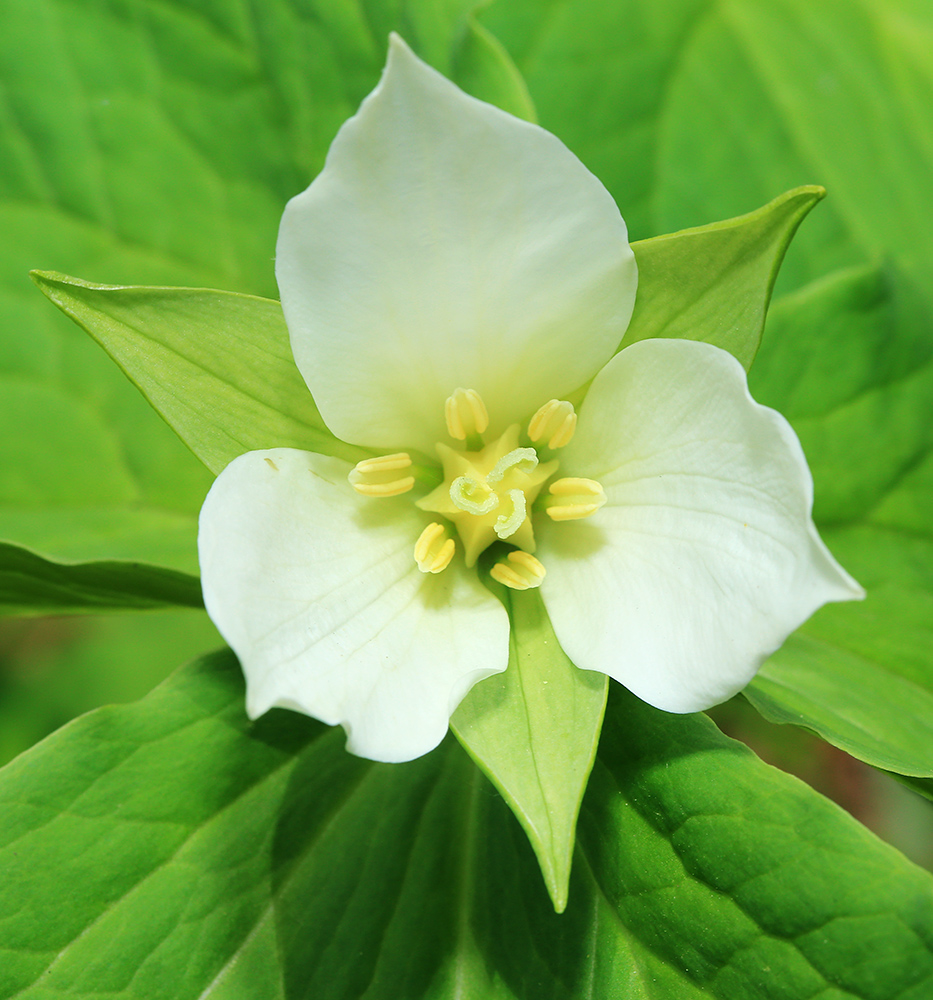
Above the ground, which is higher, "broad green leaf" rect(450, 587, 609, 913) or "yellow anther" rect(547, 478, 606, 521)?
"yellow anther" rect(547, 478, 606, 521)

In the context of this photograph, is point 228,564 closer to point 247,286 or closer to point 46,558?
point 46,558

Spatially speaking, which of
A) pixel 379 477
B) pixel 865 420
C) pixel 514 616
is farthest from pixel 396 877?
pixel 865 420

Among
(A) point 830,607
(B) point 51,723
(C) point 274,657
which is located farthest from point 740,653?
(B) point 51,723

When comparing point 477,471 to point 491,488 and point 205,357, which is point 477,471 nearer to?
point 491,488

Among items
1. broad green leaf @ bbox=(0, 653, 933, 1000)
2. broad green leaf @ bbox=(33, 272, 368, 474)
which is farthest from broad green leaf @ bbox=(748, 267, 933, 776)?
broad green leaf @ bbox=(33, 272, 368, 474)

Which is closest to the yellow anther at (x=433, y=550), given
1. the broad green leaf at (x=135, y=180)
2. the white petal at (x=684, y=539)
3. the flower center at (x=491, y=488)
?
the flower center at (x=491, y=488)

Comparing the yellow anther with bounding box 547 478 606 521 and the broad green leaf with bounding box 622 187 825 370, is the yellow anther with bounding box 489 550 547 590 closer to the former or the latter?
the yellow anther with bounding box 547 478 606 521

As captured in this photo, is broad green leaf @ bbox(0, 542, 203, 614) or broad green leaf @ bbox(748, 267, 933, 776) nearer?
broad green leaf @ bbox(0, 542, 203, 614)
